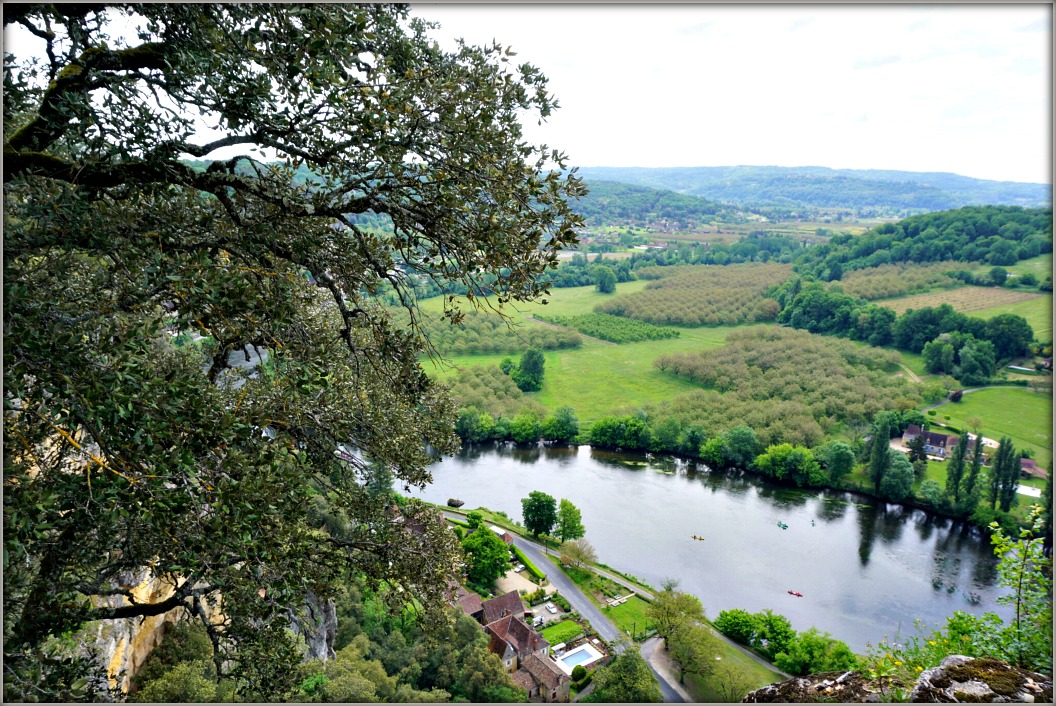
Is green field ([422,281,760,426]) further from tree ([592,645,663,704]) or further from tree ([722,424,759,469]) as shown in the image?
tree ([592,645,663,704])

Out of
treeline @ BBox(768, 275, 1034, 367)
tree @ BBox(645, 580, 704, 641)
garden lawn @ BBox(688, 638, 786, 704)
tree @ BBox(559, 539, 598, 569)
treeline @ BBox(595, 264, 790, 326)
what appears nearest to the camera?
garden lawn @ BBox(688, 638, 786, 704)

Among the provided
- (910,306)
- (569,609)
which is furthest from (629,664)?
(910,306)

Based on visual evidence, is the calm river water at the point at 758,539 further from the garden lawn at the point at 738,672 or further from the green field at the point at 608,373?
the green field at the point at 608,373

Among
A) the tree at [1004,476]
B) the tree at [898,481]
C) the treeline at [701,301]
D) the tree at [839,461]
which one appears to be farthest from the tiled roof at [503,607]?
the treeline at [701,301]

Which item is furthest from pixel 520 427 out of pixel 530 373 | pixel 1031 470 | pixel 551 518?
pixel 1031 470

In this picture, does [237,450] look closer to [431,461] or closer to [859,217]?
[431,461]

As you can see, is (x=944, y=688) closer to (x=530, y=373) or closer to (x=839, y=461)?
(x=839, y=461)

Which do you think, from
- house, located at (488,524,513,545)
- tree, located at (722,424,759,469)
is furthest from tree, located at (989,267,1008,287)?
house, located at (488,524,513,545)
